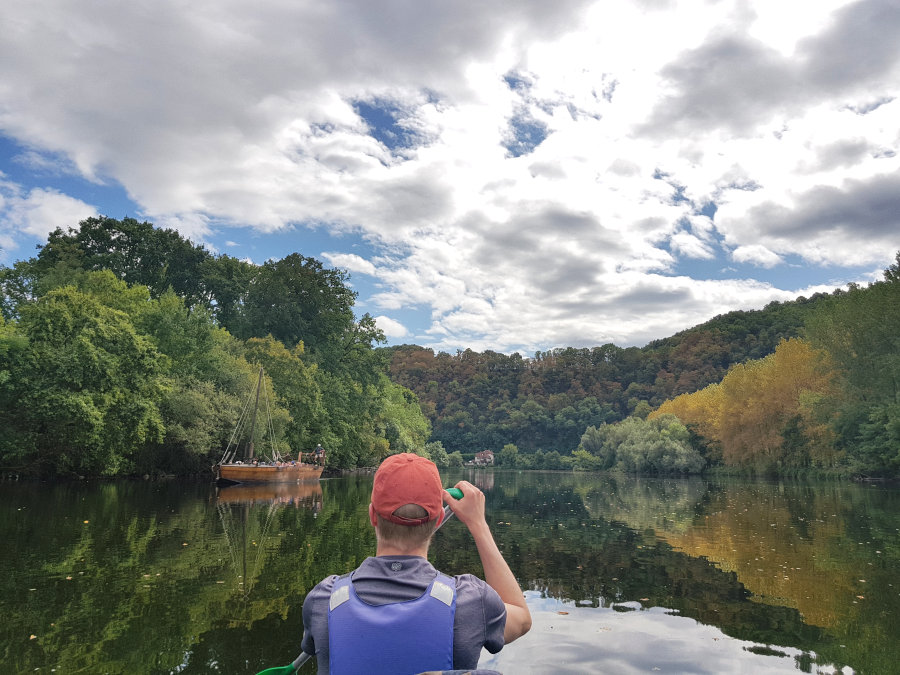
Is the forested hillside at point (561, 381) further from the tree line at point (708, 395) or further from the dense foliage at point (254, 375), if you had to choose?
the dense foliage at point (254, 375)

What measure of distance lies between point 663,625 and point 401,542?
21.9 ft

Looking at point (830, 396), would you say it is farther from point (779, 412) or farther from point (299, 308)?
point (299, 308)

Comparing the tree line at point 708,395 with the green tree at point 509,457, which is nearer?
the tree line at point 708,395

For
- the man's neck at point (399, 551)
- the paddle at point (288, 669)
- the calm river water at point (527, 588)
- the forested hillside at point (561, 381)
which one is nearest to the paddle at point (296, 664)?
the paddle at point (288, 669)

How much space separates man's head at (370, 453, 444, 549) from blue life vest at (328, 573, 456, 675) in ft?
0.88

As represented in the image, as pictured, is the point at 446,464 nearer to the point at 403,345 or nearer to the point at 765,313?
the point at 765,313

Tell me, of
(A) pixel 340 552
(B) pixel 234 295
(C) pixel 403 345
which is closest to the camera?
(A) pixel 340 552

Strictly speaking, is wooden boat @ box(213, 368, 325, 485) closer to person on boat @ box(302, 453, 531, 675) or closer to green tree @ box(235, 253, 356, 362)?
green tree @ box(235, 253, 356, 362)

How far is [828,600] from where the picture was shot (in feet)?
28.8

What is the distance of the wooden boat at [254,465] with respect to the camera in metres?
34.1

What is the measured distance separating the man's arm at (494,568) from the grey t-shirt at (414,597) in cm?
8

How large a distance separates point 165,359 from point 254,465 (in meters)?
9.26

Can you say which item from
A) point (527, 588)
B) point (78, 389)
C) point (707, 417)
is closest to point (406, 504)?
point (527, 588)

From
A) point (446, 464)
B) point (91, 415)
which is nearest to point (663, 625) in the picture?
point (91, 415)
